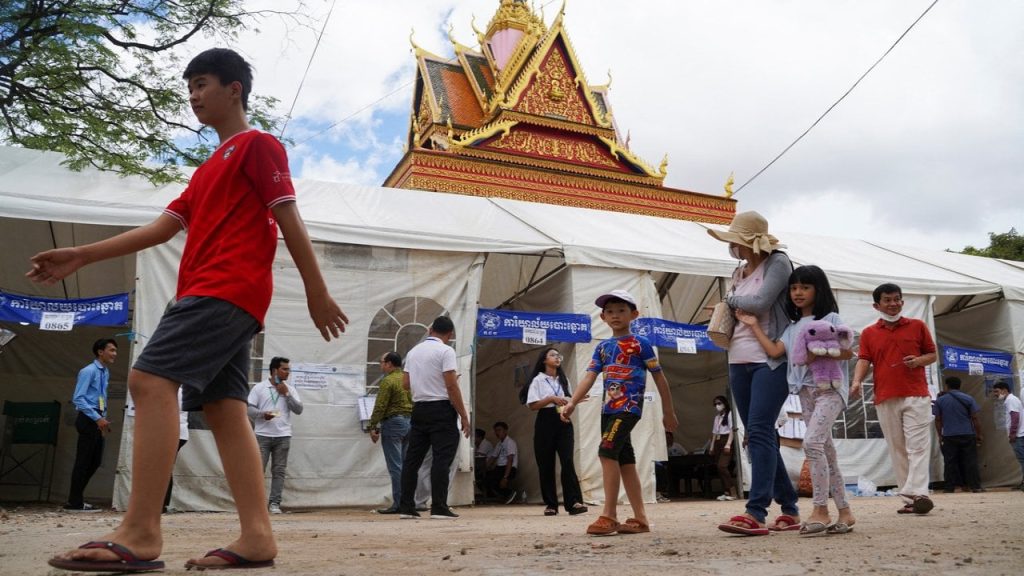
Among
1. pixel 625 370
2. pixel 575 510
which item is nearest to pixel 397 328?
pixel 575 510

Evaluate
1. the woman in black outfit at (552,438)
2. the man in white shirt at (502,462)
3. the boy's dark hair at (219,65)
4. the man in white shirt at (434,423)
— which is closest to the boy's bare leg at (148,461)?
the boy's dark hair at (219,65)

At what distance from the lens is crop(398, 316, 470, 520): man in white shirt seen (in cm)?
646

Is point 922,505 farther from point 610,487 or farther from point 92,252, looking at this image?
point 92,252

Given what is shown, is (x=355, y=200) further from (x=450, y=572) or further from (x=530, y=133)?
(x=530, y=133)

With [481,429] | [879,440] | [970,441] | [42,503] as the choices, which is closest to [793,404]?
[879,440]

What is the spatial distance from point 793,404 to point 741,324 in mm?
6189

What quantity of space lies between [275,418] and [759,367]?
5110 mm

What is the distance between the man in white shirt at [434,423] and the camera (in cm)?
646

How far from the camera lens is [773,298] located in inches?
160

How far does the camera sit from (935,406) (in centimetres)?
1102

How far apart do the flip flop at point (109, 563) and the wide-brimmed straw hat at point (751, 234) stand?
3012 mm

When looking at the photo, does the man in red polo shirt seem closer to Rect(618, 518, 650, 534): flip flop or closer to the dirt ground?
the dirt ground

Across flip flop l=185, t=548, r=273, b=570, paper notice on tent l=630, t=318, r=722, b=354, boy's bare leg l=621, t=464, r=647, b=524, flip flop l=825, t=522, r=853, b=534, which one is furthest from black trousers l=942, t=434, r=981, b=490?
flip flop l=185, t=548, r=273, b=570

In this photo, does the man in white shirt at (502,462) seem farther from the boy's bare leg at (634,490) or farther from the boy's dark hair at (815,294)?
the boy's dark hair at (815,294)
